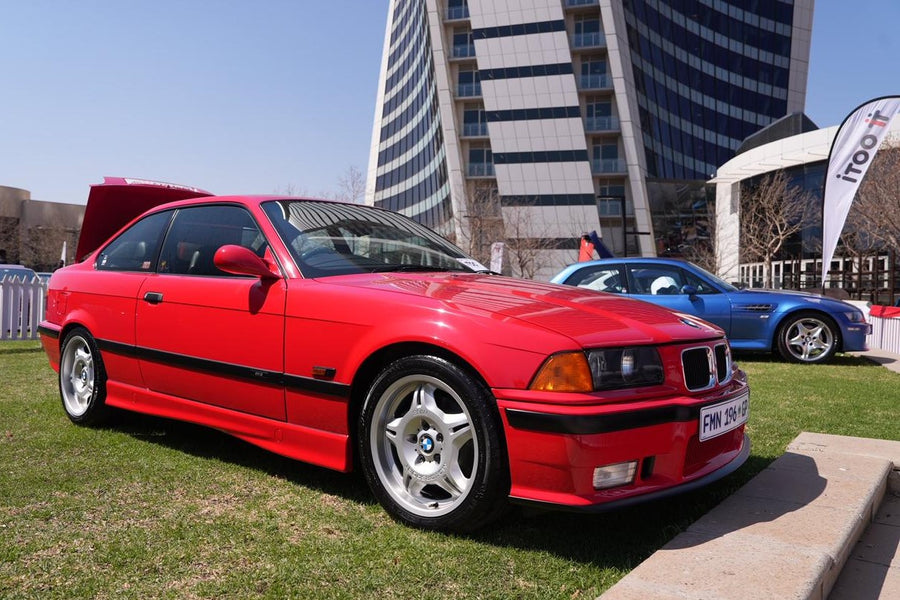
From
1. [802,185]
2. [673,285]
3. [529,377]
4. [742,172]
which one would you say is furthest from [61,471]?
[742,172]

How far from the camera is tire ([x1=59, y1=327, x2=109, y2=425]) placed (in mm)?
4648

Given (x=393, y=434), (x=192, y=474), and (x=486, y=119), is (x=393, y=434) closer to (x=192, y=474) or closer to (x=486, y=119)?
(x=192, y=474)

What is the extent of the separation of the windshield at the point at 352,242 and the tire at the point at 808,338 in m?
6.43

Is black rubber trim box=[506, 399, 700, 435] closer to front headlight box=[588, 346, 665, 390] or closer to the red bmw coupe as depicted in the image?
the red bmw coupe

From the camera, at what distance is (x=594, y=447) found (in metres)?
2.58

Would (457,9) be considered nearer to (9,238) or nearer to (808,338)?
(9,238)

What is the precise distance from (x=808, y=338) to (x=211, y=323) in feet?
26.2

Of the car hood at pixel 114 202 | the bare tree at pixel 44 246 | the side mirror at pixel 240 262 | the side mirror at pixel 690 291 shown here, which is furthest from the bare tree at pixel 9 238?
the side mirror at pixel 240 262

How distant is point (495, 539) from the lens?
2.90 metres

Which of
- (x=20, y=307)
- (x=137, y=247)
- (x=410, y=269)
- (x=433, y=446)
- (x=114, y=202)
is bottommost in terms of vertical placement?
(x=20, y=307)

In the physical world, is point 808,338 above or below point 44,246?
below

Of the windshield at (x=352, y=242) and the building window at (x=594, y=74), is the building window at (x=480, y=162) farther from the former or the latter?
the windshield at (x=352, y=242)

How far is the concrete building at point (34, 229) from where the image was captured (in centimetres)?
5641

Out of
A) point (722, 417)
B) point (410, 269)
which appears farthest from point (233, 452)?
point (722, 417)
